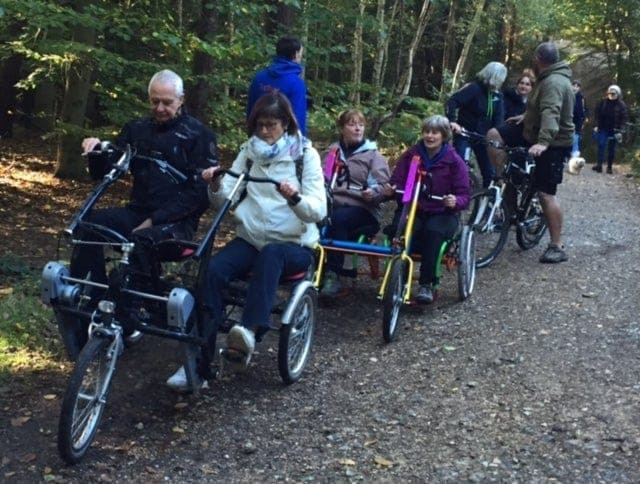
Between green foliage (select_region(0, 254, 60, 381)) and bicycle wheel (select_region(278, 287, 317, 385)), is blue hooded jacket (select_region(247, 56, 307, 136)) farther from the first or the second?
green foliage (select_region(0, 254, 60, 381))

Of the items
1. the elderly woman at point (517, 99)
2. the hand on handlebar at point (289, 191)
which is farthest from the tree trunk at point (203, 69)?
the hand on handlebar at point (289, 191)

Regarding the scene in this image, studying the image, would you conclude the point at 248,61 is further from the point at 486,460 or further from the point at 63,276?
the point at 486,460

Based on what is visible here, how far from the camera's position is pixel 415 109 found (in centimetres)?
1365

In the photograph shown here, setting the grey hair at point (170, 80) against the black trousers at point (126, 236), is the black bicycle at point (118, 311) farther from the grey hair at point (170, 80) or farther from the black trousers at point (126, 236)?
the grey hair at point (170, 80)

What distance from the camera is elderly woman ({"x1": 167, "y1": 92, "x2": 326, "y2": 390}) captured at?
441cm

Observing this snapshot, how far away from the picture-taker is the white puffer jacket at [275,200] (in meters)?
4.69

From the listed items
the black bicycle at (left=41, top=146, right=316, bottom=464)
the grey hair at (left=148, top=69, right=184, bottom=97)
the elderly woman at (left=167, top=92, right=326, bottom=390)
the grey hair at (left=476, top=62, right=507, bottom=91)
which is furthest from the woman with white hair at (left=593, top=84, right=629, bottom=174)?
the grey hair at (left=148, top=69, right=184, bottom=97)

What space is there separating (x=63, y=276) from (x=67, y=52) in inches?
217

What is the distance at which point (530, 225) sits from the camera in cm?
853

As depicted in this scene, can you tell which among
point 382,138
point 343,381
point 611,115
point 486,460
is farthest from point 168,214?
point 611,115

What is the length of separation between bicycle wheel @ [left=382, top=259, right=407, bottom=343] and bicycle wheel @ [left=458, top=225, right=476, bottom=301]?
0.92 metres

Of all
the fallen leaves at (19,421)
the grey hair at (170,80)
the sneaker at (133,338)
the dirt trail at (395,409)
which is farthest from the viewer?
the sneaker at (133,338)

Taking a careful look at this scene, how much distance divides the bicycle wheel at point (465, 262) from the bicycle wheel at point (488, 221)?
48cm

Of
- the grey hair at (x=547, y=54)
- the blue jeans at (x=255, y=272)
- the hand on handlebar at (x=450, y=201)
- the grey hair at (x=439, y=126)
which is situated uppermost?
the grey hair at (x=547, y=54)
